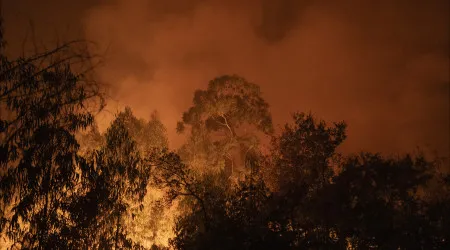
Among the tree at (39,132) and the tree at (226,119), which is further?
the tree at (226,119)

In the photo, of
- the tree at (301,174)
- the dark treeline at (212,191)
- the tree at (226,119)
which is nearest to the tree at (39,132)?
the dark treeline at (212,191)

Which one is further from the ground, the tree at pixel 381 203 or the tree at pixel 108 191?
the tree at pixel 108 191

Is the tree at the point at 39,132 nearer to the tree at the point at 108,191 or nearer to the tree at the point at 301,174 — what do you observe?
the tree at the point at 108,191

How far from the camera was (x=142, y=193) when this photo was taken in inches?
759

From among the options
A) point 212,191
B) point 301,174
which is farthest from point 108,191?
point 301,174

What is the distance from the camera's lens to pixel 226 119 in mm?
35906

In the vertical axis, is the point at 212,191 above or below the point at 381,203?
above

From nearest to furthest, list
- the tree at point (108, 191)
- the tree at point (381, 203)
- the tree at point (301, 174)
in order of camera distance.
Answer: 1. the tree at point (381, 203)
2. the tree at point (301, 174)
3. the tree at point (108, 191)

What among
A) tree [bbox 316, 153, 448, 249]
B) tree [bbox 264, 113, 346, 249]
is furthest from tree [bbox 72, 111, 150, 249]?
tree [bbox 316, 153, 448, 249]

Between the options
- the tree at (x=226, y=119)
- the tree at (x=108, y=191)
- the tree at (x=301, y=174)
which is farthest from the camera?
the tree at (x=226, y=119)

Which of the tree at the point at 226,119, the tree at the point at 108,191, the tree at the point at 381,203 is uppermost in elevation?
the tree at the point at 226,119

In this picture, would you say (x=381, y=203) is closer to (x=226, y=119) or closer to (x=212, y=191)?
(x=212, y=191)

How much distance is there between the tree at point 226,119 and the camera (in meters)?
34.9

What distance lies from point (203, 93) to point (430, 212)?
84.8 ft
